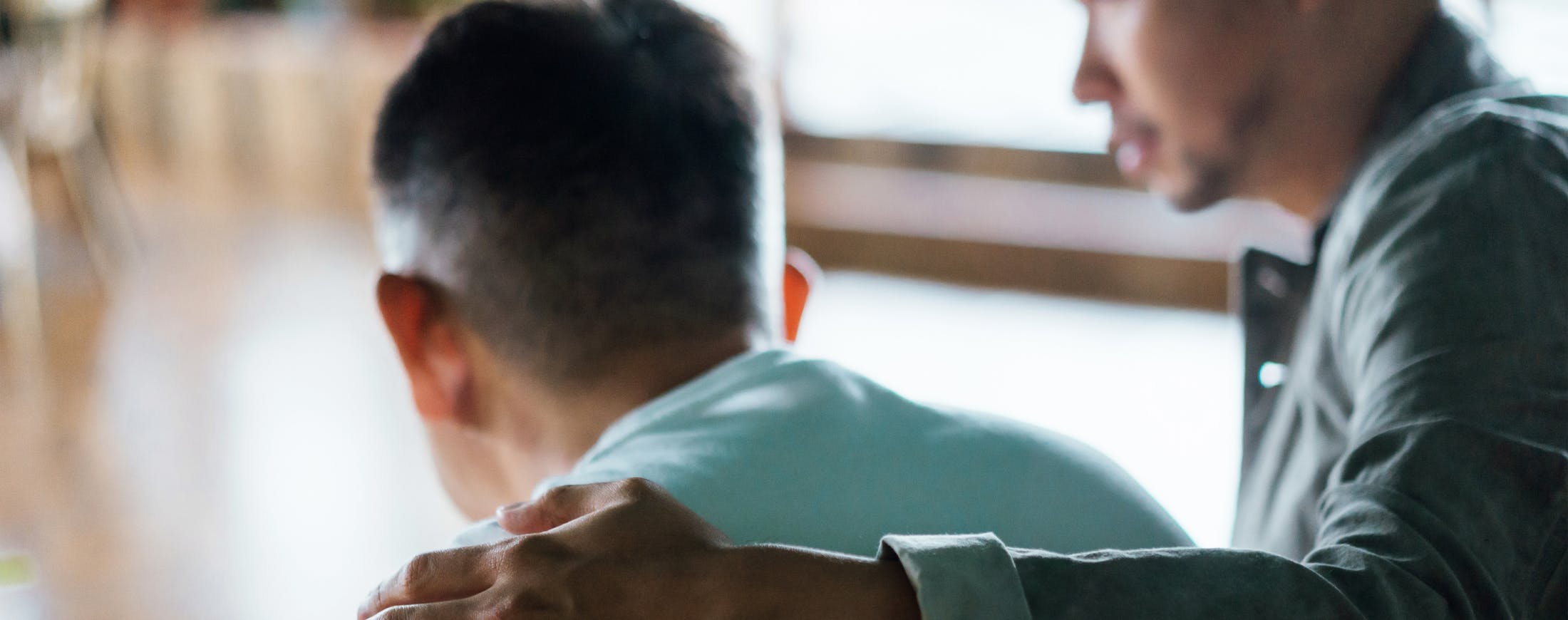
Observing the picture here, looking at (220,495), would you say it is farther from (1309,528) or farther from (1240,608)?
(1240,608)

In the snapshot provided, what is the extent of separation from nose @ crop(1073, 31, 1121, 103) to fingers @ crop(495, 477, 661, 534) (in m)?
0.80

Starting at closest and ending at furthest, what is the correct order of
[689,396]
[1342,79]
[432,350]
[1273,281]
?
[689,396], [432,350], [1342,79], [1273,281]

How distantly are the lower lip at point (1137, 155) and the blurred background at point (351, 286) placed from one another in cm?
107

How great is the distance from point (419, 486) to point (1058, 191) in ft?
7.36

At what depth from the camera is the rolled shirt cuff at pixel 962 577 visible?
0.54 meters

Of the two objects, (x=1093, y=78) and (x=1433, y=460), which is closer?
(x=1433, y=460)

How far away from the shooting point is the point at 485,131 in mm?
894

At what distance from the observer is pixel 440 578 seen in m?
0.56

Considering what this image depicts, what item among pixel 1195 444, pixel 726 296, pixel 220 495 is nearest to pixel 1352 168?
pixel 726 296

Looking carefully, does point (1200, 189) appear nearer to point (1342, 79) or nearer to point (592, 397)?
point (1342, 79)

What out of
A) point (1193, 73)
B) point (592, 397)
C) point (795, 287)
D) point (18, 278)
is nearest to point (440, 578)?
point (592, 397)

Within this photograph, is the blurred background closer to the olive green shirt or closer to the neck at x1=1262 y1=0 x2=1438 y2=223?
the neck at x1=1262 y1=0 x2=1438 y2=223

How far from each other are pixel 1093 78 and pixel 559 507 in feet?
2.67

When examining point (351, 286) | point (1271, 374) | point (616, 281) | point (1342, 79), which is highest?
point (1342, 79)
